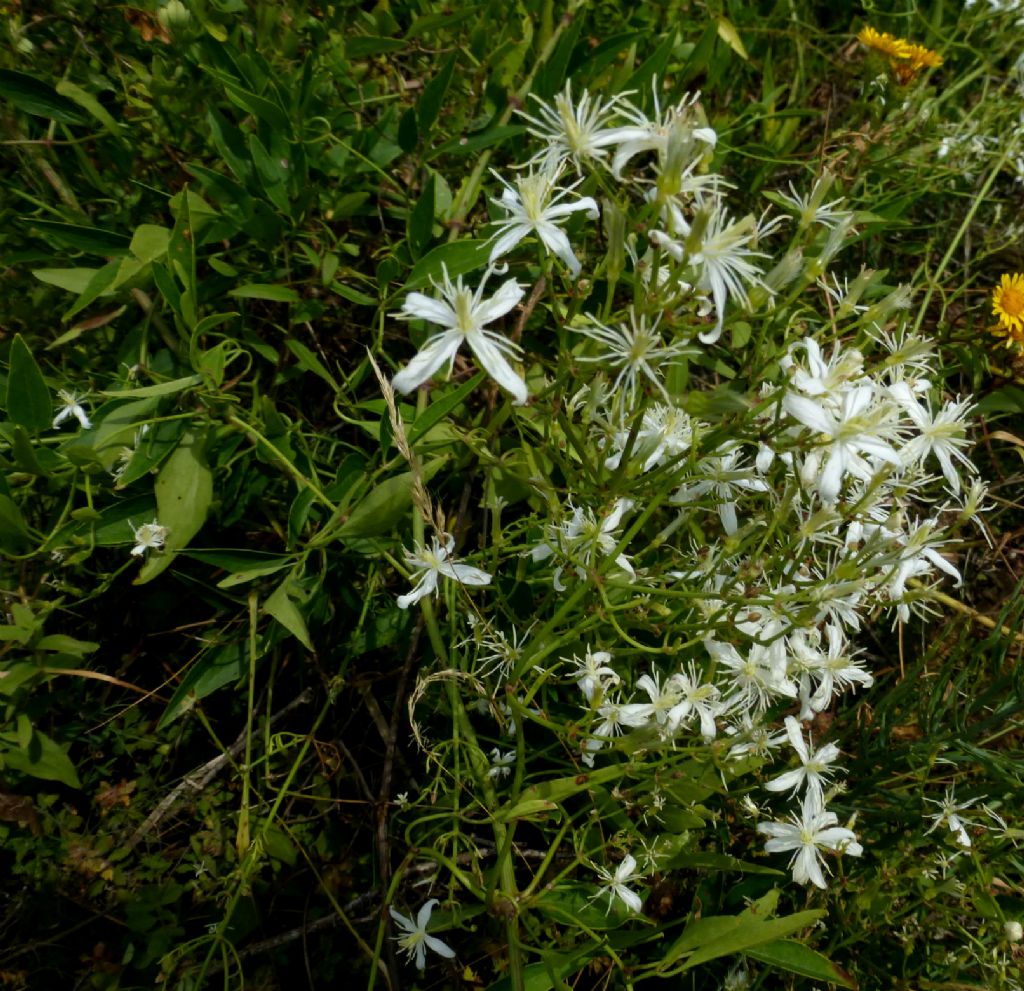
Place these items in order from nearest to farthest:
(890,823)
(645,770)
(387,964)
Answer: (645,770) < (387,964) < (890,823)

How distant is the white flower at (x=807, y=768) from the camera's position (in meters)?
1.07

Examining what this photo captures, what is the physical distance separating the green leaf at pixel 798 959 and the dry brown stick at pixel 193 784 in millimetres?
699

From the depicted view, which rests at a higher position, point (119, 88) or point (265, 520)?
point (119, 88)

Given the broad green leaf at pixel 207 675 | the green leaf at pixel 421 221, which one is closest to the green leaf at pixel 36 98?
the green leaf at pixel 421 221

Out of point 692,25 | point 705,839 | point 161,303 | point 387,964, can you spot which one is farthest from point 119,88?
point 705,839

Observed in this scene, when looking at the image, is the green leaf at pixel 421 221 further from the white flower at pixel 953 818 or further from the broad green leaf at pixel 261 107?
the white flower at pixel 953 818

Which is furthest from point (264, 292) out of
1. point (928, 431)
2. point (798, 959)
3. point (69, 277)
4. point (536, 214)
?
point (798, 959)

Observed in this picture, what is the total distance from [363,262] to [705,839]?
1.04m

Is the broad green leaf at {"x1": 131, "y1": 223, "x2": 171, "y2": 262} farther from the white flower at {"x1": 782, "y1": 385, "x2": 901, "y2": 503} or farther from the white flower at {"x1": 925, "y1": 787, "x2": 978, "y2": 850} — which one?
the white flower at {"x1": 925, "y1": 787, "x2": 978, "y2": 850}

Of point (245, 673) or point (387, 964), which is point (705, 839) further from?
point (245, 673)

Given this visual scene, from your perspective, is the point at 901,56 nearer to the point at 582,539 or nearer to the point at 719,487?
the point at 719,487

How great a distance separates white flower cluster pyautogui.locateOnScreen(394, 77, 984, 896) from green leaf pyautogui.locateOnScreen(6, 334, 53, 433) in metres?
0.48

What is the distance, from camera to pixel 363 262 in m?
1.40

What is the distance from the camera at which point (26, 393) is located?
0.98 metres
